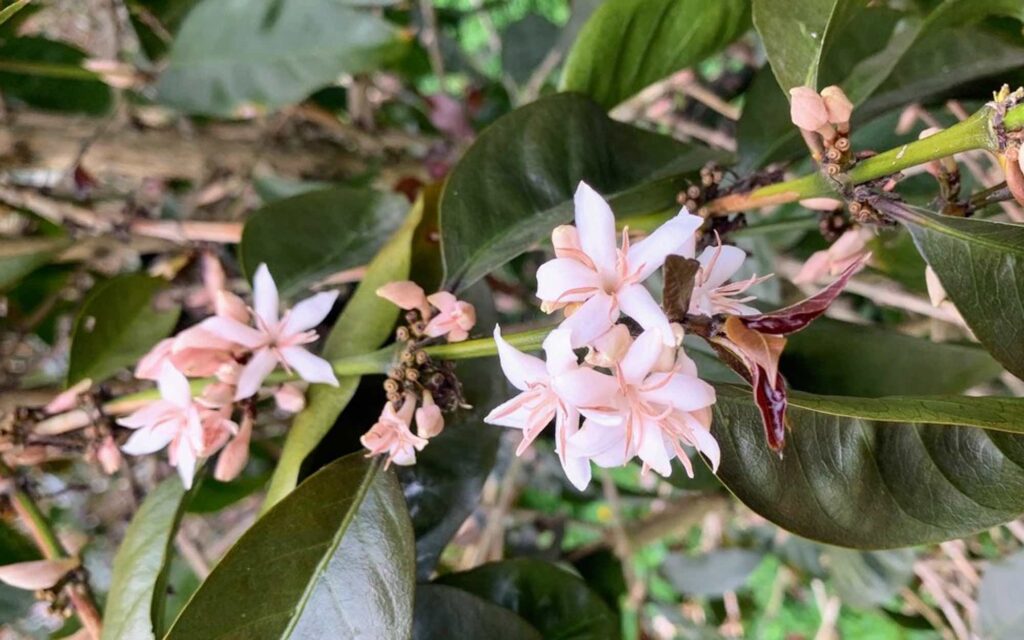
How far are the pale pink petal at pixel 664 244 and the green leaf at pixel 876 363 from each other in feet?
0.83

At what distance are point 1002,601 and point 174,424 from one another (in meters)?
0.91

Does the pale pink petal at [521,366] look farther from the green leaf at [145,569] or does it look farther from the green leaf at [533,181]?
the green leaf at [145,569]

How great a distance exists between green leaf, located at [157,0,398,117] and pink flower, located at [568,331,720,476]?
50 centimetres

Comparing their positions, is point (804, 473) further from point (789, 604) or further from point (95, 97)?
point (789, 604)

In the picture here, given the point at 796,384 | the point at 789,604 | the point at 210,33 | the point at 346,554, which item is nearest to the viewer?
the point at 346,554

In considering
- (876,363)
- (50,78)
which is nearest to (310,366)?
(876,363)

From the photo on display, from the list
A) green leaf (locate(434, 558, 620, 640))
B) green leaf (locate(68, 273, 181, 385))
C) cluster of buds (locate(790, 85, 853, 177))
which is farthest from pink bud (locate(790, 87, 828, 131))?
green leaf (locate(68, 273, 181, 385))

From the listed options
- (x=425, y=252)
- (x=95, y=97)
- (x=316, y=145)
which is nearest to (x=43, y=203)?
(x=95, y=97)

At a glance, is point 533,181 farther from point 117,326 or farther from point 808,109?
point 117,326

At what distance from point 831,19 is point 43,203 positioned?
79 cm

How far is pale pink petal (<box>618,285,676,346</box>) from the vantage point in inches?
13.4

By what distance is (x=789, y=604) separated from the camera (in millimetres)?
2068

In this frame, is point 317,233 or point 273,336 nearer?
point 273,336

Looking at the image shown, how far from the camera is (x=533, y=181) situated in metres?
0.52
